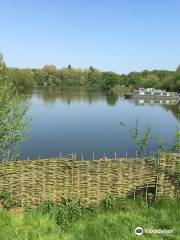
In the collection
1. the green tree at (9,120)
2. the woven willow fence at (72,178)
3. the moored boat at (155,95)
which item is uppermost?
the green tree at (9,120)

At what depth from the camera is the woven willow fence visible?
43.3 ft

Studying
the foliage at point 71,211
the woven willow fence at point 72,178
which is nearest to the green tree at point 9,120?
the woven willow fence at point 72,178

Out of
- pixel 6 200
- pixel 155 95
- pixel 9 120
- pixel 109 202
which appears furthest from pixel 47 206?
pixel 155 95

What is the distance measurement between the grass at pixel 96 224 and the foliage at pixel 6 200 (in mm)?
464

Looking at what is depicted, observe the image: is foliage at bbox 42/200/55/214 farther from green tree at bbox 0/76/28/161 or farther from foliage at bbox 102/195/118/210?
green tree at bbox 0/76/28/161

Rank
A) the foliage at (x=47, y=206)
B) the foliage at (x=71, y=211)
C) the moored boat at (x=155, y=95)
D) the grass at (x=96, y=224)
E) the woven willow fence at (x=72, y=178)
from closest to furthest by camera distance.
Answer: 1. the grass at (x=96, y=224)
2. the foliage at (x=71, y=211)
3. the foliage at (x=47, y=206)
4. the woven willow fence at (x=72, y=178)
5. the moored boat at (x=155, y=95)

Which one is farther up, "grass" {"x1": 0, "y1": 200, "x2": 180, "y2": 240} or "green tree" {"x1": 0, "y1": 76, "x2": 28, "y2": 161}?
"green tree" {"x1": 0, "y1": 76, "x2": 28, "y2": 161}

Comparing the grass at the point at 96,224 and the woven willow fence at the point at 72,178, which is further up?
the woven willow fence at the point at 72,178

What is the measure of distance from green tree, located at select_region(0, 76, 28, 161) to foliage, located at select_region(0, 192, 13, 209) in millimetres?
2306

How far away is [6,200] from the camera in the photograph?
13266 millimetres

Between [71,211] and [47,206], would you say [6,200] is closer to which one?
[47,206]

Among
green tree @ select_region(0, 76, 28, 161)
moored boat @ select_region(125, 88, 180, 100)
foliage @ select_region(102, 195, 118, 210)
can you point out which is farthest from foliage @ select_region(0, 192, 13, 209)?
moored boat @ select_region(125, 88, 180, 100)

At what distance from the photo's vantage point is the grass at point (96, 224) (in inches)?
412

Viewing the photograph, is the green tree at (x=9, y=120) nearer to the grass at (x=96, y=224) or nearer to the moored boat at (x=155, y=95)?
the grass at (x=96, y=224)
